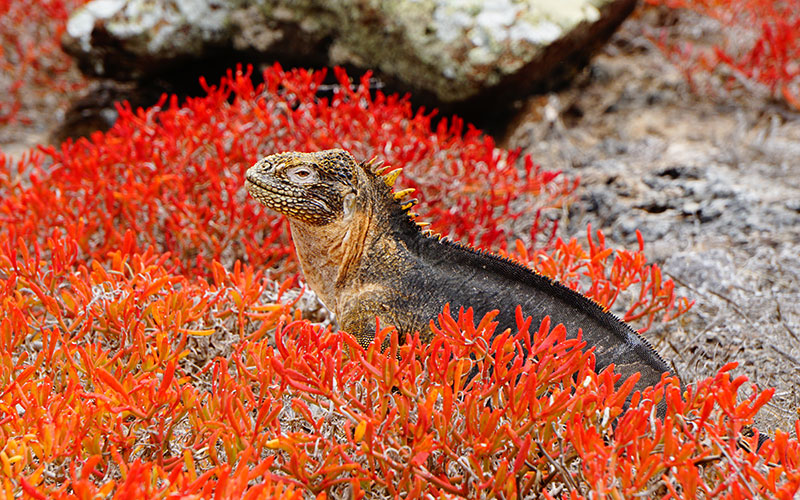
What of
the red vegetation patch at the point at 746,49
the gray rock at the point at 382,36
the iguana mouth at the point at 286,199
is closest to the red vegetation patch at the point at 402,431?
the iguana mouth at the point at 286,199

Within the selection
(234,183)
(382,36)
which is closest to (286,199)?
(234,183)

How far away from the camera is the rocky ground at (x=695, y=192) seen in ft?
10.5

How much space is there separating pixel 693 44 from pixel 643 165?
9.37ft

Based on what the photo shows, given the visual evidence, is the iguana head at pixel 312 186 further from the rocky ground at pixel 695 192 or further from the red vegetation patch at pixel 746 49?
the red vegetation patch at pixel 746 49

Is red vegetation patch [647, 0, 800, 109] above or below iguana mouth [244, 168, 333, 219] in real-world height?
above

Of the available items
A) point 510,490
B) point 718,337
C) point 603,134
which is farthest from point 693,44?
point 510,490

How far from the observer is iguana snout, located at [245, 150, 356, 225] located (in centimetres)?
287

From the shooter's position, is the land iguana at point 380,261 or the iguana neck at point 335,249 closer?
the land iguana at point 380,261

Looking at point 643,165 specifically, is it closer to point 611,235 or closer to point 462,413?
point 611,235

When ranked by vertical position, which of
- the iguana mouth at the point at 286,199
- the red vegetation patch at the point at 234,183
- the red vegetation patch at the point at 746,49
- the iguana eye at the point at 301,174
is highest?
the red vegetation patch at the point at 746,49

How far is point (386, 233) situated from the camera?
301 cm

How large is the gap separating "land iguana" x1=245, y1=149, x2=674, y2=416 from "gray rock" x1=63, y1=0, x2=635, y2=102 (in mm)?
3465

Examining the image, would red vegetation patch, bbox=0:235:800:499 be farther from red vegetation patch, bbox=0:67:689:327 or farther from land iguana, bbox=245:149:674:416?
red vegetation patch, bbox=0:67:689:327

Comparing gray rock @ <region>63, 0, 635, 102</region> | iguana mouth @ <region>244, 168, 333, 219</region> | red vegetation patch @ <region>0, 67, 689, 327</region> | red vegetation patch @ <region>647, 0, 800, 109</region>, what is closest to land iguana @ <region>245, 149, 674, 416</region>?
iguana mouth @ <region>244, 168, 333, 219</region>
